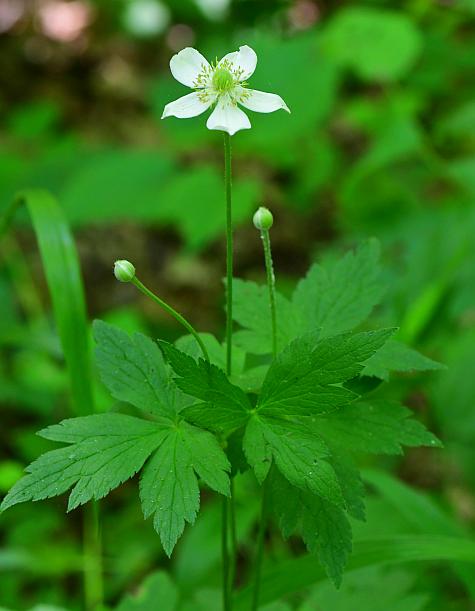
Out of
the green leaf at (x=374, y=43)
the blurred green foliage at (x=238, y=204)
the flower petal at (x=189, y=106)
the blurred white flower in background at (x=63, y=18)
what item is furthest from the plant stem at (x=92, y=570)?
the blurred white flower in background at (x=63, y=18)

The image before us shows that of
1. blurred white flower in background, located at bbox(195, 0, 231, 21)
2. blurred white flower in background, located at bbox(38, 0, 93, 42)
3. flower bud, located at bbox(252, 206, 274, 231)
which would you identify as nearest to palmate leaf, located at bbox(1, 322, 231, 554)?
flower bud, located at bbox(252, 206, 274, 231)

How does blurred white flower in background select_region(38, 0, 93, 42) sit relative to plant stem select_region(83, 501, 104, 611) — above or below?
above

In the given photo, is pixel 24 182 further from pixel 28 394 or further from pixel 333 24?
pixel 333 24

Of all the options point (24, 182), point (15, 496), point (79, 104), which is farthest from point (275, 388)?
point (79, 104)

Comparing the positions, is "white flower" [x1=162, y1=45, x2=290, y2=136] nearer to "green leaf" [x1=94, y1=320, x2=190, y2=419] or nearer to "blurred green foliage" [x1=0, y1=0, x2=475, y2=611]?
"green leaf" [x1=94, y1=320, x2=190, y2=419]

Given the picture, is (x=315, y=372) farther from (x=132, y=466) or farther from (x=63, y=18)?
(x=63, y=18)

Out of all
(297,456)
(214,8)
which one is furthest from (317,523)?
(214,8)
